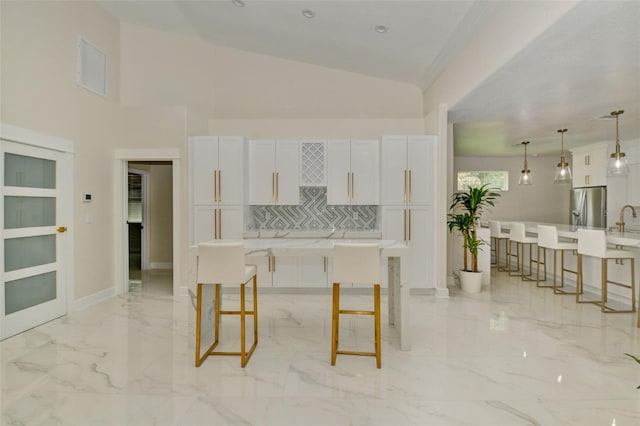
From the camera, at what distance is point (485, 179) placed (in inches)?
343

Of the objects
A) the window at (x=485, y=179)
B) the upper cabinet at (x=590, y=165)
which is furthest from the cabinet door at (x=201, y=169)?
the upper cabinet at (x=590, y=165)

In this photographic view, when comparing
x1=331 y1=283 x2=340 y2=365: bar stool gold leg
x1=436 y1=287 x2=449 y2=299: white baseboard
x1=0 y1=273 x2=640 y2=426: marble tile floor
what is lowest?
x1=0 y1=273 x2=640 y2=426: marble tile floor

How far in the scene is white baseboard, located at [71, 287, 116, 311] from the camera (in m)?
4.20

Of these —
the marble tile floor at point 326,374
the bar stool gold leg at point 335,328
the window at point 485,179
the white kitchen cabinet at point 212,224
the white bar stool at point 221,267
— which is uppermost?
the window at point 485,179

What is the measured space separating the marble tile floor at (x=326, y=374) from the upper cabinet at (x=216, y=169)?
1.73m

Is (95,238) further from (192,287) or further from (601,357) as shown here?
(601,357)

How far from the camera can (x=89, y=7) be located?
14.2 ft

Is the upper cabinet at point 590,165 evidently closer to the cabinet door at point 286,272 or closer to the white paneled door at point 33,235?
the cabinet door at point 286,272

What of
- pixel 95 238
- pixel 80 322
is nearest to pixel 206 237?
pixel 95 238

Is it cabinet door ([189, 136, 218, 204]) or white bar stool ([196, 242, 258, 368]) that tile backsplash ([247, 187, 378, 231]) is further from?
white bar stool ([196, 242, 258, 368])

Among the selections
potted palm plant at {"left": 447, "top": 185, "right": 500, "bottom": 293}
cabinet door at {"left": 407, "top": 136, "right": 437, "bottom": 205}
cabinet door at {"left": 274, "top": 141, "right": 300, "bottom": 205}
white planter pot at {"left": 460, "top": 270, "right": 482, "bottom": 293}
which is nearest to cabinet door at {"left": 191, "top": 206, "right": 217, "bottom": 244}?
cabinet door at {"left": 274, "top": 141, "right": 300, "bottom": 205}

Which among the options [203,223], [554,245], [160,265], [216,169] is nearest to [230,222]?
[203,223]

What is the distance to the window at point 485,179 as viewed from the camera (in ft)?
28.3

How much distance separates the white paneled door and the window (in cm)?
813
